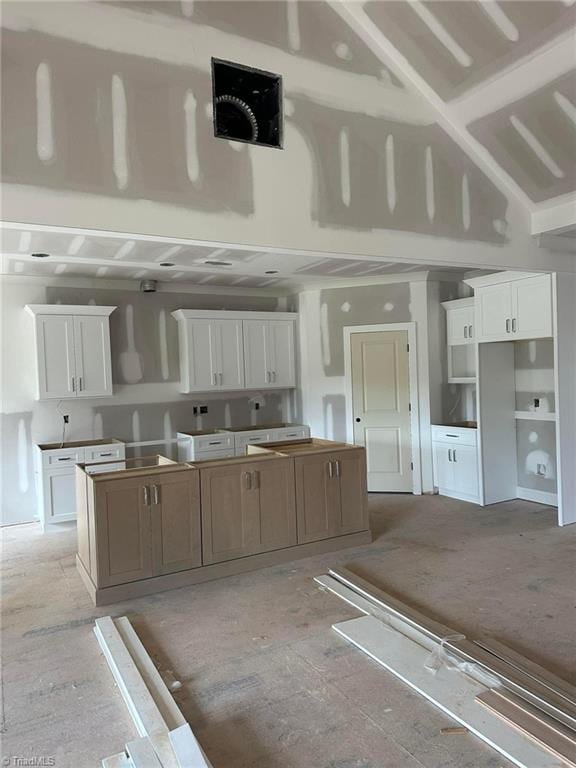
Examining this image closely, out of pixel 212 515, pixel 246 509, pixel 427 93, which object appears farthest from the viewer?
pixel 427 93

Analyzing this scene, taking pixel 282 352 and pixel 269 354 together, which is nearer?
pixel 269 354

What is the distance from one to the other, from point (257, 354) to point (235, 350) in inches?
12.6

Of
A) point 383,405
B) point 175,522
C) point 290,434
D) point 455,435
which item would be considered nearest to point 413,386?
point 383,405

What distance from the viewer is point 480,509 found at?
18.8ft

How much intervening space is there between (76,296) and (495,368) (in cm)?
473

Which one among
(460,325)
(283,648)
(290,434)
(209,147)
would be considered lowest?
(283,648)

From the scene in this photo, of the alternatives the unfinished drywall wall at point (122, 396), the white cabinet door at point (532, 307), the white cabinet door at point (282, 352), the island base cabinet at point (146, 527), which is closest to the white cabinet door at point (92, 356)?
the unfinished drywall wall at point (122, 396)

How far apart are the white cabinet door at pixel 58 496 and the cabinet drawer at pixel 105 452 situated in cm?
25

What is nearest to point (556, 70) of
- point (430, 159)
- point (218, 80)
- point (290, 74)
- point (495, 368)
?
point (430, 159)

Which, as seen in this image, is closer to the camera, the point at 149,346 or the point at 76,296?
the point at 76,296

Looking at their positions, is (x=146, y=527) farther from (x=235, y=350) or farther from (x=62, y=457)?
(x=235, y=350)

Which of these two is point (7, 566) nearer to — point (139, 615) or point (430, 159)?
point (139, 615)

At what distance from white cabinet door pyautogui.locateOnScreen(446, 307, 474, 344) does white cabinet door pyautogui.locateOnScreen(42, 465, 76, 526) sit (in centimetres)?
458

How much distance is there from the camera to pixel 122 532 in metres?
3.74
